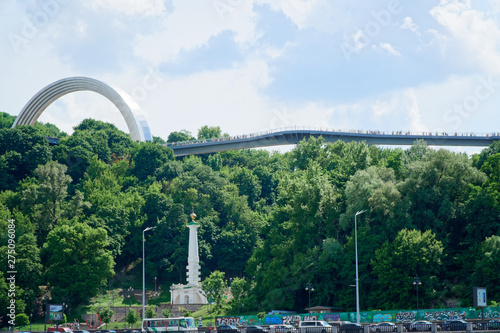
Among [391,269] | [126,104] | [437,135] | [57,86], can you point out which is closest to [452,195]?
[391,269]

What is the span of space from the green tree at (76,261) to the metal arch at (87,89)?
34.4 meters

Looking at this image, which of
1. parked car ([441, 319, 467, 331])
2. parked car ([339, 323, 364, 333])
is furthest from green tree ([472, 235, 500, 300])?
parked car ([339, 323, 364, 333])

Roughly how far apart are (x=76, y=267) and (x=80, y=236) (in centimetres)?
389

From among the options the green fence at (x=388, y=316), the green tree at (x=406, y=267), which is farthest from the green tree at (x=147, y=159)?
the green tree at (x=406, y=267)

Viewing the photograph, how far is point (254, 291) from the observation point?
84062 millimetres

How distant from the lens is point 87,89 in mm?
122188

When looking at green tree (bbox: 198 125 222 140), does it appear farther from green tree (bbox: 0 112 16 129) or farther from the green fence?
the green fence

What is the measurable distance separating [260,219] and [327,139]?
65.0ft

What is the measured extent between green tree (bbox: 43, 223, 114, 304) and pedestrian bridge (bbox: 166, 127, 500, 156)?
38883 millimetres

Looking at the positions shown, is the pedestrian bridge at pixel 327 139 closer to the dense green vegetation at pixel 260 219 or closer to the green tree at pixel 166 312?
the dense green vegetation at pixel 260 219

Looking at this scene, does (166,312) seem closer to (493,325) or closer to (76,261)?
(76,261)

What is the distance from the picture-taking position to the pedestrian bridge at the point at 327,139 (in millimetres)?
115250

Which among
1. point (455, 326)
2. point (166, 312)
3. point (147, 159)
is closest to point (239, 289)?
point (166, 312)

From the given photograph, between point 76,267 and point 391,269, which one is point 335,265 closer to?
point 391,269
